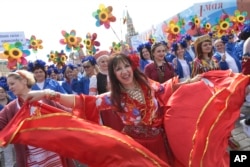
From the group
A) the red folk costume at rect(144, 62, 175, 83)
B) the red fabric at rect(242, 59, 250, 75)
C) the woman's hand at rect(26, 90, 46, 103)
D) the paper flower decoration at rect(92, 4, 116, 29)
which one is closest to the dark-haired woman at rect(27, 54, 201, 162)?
the woman's hand at rect(26, 90, 46, 103)

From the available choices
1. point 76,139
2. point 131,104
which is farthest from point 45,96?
point 131,104

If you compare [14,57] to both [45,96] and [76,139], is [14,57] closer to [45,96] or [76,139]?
→ [45,96]

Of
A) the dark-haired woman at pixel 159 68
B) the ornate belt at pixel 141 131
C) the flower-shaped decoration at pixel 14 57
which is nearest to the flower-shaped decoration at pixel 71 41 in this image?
the flower-shaped decoration at pixel 14 57

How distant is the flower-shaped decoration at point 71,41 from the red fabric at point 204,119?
31.6ft

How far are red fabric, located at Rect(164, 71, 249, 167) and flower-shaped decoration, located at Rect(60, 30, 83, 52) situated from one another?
9.64 meters

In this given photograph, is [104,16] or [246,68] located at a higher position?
[104,16]

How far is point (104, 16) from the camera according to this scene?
28.7 feet

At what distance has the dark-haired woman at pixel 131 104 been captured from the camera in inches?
113

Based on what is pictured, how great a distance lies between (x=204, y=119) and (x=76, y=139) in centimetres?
115

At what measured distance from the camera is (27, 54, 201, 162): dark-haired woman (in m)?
2.88

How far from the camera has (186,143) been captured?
9.21 feet

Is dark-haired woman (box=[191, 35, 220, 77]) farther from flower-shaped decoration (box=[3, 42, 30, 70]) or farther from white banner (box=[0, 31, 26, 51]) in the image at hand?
white banner (box=[0, 31, 26, 51])

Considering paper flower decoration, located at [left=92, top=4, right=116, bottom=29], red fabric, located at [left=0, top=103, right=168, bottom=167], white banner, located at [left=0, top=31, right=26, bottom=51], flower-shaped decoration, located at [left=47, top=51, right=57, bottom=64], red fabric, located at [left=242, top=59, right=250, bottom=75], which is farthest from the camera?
white banner, located at [left=0, top=31, right=26, bottom=51]

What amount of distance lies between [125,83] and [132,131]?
440 mm
